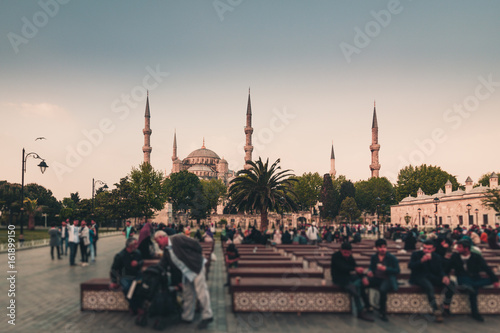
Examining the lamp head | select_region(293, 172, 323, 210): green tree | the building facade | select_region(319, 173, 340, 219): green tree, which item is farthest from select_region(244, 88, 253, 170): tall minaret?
the lamp head

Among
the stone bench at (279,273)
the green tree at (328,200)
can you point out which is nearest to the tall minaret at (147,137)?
the green tree at (328,200)

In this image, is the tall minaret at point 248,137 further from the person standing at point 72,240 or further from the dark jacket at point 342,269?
the dark jacket at point 342,269

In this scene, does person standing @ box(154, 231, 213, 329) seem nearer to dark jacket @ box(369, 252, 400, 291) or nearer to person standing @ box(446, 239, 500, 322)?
dark jacket @ box(369, 252, 400, 291)

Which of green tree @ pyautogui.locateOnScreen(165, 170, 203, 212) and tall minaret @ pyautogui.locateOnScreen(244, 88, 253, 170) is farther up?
tall minaret @ pyautogui.locateOnScreen(244, 88, 253, 170)

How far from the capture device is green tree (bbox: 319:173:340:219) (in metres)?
93.0

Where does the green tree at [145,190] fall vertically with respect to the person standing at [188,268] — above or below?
above

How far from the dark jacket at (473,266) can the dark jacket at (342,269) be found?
2130 mm

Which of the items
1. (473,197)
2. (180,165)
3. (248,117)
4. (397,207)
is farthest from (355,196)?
(180,165)

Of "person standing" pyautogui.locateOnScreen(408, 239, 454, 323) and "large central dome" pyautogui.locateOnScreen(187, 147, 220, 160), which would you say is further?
"large central dome" pyautogui.locateOnScreen(187, 147, 220, 160)

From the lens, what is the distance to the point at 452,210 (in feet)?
202

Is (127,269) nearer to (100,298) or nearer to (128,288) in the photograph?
(128,288)

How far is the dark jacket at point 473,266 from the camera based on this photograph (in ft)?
26.5

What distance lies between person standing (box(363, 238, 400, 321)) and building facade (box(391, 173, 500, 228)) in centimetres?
3849

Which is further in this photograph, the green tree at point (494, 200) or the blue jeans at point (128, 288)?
the green tree at point (494, 200)
